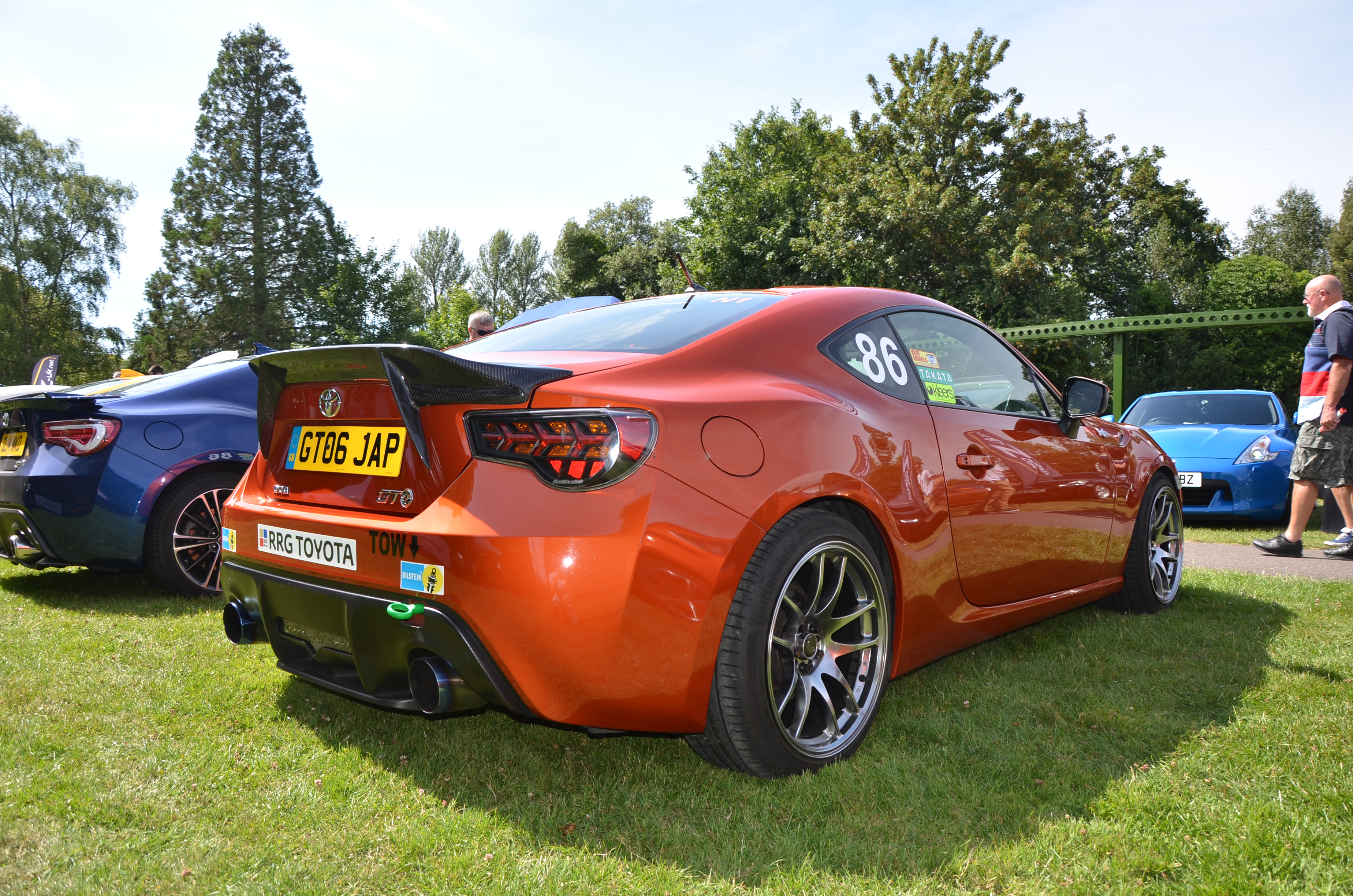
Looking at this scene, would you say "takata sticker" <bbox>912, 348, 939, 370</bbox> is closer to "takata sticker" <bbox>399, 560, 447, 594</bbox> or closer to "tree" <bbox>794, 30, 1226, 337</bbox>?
"takata sticker" <bbox>399, 560, 447, 594</bbox>

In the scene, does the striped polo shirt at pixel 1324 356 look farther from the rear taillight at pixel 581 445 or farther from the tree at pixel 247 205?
the tree at pixel 247 205

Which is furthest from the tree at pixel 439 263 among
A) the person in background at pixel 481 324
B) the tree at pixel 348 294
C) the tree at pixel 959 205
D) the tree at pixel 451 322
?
the person in background at pixel 481 324

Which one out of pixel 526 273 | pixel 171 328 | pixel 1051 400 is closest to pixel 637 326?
pixel 1051 400

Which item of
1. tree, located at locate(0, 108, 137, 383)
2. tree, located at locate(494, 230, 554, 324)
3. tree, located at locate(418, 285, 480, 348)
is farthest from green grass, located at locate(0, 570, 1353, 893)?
tree, located at locate(494, 230, 554, 324)

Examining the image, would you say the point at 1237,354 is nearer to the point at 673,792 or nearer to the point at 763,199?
the point at 763,199

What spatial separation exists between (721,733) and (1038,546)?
1.73 m

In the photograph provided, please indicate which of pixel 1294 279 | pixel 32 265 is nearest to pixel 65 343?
pixel 32 265

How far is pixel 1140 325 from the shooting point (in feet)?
48.0

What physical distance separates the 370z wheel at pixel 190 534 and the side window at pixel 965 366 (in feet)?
11.9

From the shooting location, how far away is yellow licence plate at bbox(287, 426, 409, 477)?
2.27 meters

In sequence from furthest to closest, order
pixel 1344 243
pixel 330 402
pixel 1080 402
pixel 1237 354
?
pixel 1344 243 < pixel 1237 354 < pixel 1080 402 < pixel 330 402

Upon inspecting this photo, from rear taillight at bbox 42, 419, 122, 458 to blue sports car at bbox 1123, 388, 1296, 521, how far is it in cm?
771

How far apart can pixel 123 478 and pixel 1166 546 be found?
5.41 metres

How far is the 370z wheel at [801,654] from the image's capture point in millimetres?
2205
